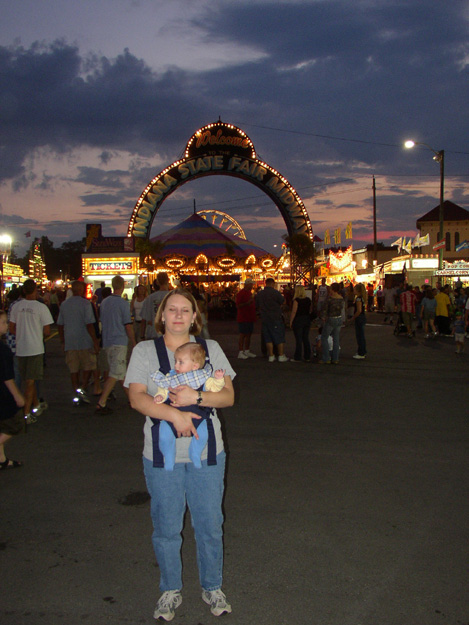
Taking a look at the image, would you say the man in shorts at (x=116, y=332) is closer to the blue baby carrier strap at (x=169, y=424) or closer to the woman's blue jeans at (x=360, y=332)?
the blue baby carrier strap at (x=169, y=424)

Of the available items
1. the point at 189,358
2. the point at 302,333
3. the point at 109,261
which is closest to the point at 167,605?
the point at 189,358

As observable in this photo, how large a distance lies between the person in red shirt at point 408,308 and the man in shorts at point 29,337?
45.3ft

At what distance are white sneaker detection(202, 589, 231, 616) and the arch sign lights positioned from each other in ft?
103

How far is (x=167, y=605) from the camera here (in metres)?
3.07

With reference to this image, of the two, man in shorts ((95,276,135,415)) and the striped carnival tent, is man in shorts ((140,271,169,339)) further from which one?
the striped carnival tent

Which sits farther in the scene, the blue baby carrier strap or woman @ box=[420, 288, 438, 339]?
woman @ box=[420, 288, 438, 339]

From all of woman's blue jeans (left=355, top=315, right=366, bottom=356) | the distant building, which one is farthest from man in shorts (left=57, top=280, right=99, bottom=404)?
the distant building

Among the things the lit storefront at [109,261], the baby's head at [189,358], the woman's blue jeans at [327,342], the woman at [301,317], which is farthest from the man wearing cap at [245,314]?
the lit storefront at [109,261]

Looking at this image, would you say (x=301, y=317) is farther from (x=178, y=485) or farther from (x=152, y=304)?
(x=178, y=485)

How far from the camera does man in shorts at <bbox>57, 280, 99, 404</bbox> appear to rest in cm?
847

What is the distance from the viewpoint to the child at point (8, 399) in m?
5.06

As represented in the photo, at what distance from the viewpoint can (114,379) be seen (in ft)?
26.2

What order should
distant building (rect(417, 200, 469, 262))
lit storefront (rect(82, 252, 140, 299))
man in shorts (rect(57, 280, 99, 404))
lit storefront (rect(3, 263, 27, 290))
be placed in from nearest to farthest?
man in shorts (rect(57, 280, 99, 404)) → lit storefront (rect(82, 252, 140, 299)) → lit storefront (rect(3, 263, 27, 290)) → distant building (rect(417, 200, 469, 262))

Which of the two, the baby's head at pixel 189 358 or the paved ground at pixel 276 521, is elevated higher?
the baby's head at pixel 189 358
